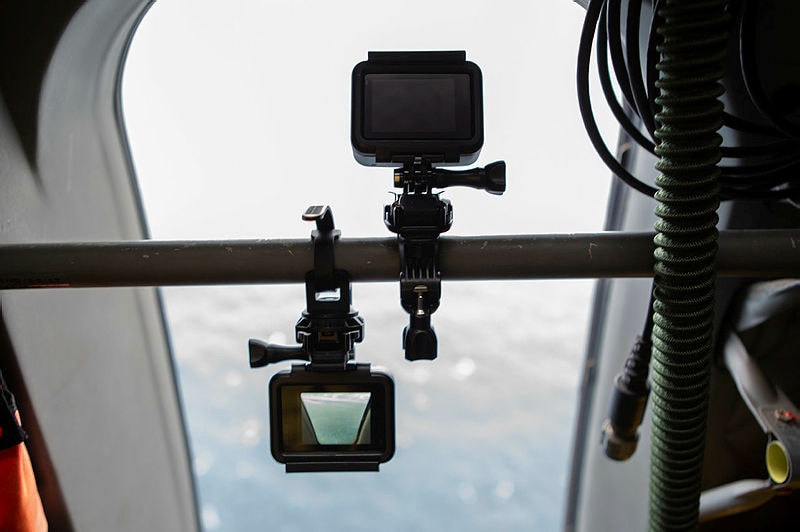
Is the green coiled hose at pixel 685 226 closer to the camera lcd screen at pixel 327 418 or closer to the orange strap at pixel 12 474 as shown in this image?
the camera lcd screen at pixel 327 418

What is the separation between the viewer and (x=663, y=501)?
0.96m

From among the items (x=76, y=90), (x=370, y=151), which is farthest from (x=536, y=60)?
(x=76, y=90)

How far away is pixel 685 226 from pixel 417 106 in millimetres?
401

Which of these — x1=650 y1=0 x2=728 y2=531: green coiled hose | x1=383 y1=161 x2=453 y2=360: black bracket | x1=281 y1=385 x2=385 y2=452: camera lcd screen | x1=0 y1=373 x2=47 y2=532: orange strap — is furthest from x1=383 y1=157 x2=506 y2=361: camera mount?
x1=0 y1=373 x2=47 y2=532: orange strap

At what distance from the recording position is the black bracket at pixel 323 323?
91cm

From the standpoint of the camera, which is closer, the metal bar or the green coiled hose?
the green coiled hose

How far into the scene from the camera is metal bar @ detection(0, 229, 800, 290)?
3.00 ft

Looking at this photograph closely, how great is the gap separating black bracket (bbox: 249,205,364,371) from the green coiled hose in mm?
439

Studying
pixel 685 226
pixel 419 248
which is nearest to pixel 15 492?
pixel 419 248

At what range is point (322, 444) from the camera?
0.94 metres

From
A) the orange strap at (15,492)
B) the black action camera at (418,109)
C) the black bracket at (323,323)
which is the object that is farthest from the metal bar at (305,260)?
the orange strap at (15,492)

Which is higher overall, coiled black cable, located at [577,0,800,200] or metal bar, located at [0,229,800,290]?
coiled black cable, located at [577,0,800,200]

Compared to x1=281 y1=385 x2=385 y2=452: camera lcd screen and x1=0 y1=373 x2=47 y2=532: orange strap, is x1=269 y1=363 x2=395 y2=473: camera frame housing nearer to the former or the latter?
x1=281 y1=385 x2=385 y2=452: camera lcd screen

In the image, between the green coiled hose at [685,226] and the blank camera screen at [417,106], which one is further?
the blank camera screen at [417,106]
